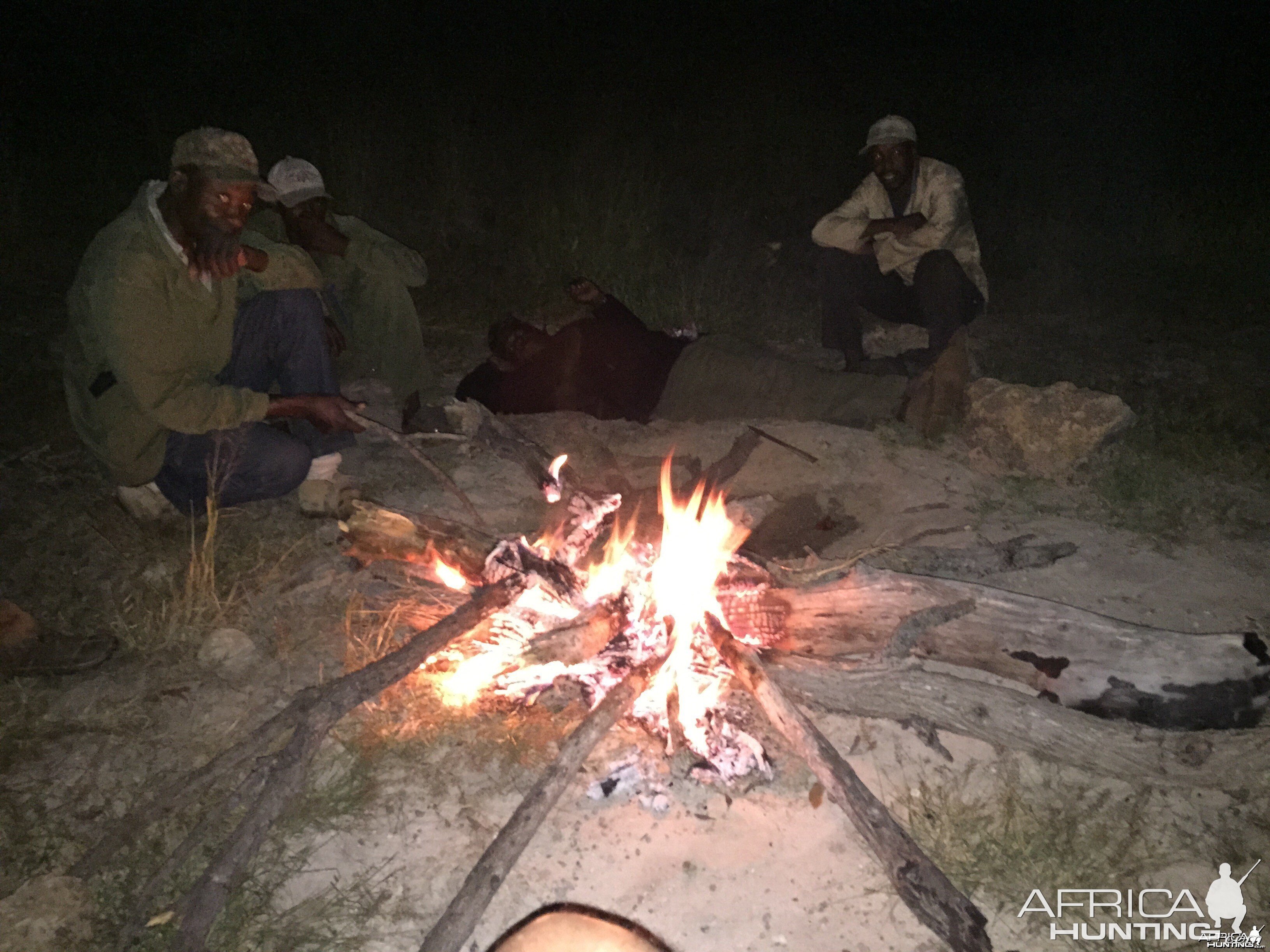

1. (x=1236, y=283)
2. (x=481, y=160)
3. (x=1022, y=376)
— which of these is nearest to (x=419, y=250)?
(x=481, y=160)

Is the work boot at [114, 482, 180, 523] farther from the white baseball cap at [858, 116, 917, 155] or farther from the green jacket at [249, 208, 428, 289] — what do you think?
the white baseball cap at [858, 116, 917, 155]

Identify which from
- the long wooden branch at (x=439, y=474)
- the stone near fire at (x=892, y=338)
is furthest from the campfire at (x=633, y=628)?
the stone near fire at (x=892, y=338)

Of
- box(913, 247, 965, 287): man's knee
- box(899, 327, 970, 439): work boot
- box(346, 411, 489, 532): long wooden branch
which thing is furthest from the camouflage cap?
box(913, 247, 965, 287): man's knee

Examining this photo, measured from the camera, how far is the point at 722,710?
105 inches

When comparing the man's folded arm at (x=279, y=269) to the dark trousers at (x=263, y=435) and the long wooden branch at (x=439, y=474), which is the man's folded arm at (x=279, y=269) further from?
the long wooden branch at (x=439, y=474)

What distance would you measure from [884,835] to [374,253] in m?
3.99

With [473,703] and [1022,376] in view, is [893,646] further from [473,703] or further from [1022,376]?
[1022,376]

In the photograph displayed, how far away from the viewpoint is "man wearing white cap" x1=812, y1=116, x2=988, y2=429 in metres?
4.83

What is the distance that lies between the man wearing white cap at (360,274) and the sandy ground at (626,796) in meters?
1.60

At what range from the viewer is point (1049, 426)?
13.4 feet

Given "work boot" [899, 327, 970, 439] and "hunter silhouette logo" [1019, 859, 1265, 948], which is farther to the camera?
"work boot" [899, 327, 970, 439]

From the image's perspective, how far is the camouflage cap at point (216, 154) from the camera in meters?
2.98

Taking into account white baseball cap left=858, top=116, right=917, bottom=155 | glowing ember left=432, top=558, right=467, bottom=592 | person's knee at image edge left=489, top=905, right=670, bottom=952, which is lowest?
person's knee at image edge left=489, top=905, right=670, bottom=952

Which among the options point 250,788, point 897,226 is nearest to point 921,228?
point 897,226
